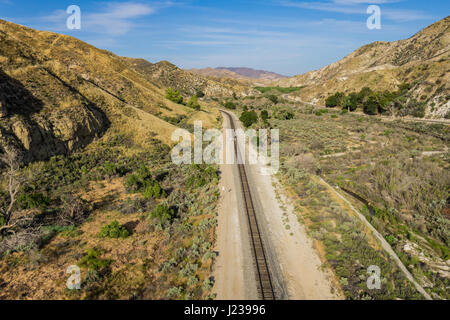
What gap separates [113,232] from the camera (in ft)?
57.6

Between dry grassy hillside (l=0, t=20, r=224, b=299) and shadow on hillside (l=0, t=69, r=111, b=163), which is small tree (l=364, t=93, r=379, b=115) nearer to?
dry grassy hillside (l=0, t=20, r=224, b=299)

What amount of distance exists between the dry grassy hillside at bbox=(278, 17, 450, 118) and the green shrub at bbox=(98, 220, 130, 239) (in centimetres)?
7745

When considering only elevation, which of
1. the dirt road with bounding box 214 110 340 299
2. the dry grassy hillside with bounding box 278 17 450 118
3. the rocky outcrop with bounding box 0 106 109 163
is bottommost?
the dirt road with bounding box 214 110 340 299

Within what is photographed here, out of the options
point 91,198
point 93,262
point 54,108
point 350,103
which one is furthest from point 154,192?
point 350,103

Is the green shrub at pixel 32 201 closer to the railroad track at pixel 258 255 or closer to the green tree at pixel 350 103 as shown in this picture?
the railroad track at pixel 258 255

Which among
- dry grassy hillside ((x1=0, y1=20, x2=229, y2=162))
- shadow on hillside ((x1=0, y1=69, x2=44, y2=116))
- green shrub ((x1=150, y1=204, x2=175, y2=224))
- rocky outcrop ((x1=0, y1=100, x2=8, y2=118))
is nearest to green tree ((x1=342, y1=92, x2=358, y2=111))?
dry grassy hillside ((x1=0, y1=20, x2=229, y2=162))

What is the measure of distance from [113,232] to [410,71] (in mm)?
109677

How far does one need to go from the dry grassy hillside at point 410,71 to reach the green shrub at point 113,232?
254ft

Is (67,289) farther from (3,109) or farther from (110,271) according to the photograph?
(3,109)

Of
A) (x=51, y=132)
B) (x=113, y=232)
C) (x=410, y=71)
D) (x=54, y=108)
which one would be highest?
(x=410, y=71)

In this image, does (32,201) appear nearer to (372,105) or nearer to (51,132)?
(51,132)

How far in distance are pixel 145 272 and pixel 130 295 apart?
187 cm

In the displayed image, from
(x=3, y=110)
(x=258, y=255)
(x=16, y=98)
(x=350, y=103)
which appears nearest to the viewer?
(x=258, y=255)

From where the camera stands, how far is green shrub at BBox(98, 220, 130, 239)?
691 inches
